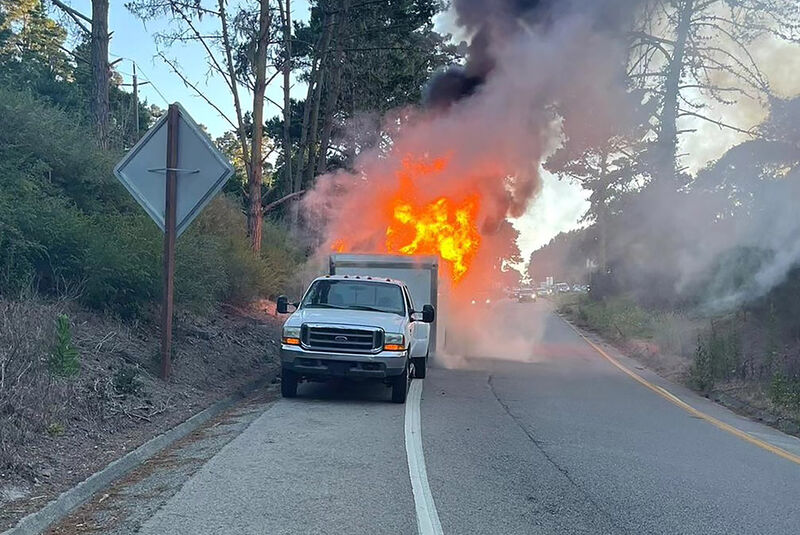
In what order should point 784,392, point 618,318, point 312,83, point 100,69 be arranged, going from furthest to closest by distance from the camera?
1. point 618,318
2. point 312,83
3. point 100,69
4. point 784,392

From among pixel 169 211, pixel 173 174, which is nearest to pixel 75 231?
pixel 169 211

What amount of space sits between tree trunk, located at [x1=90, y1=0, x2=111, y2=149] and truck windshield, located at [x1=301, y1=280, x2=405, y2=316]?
21.3 feet

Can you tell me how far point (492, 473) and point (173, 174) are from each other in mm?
6032

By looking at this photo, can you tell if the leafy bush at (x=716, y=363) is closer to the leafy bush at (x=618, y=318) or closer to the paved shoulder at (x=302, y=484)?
the paved shoulder at (x=302, y=484)

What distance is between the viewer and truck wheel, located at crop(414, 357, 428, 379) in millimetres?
14414

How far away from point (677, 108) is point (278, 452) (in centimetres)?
2215

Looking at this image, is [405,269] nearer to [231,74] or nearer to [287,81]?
[231,74]

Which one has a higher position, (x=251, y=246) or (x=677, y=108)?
(x=677, y=108)

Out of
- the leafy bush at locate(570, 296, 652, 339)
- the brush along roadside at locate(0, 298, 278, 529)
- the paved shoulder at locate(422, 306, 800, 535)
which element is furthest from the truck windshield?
the leafy bush at locate(570, 296, 652, 339)

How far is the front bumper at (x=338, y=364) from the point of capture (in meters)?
11.3

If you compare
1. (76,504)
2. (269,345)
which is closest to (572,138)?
(269,345)

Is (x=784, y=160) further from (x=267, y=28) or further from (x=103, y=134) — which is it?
(x=103, y=134)

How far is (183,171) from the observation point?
1062 cm

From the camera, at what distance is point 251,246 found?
20.0 metres
